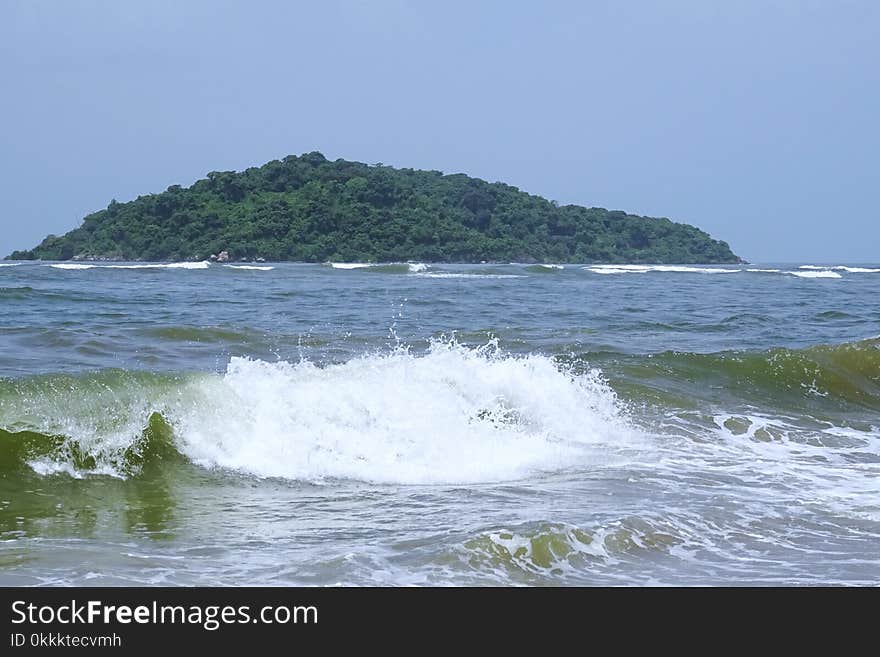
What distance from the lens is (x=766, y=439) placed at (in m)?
9.62

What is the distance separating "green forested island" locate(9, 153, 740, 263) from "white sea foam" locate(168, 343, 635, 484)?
61.0 meters

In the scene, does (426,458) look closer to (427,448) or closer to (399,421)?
(427,448)

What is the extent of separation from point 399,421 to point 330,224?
224 feet

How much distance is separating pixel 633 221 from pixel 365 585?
331 ft

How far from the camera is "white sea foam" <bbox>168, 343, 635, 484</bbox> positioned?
25.7ft

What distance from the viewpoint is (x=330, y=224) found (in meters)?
76.1

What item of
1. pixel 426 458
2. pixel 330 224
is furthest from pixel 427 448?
pixel 330 224

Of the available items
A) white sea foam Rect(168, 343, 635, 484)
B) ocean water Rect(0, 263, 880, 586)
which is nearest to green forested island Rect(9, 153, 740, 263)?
ocean water Rect(0, 263, 880, 586)

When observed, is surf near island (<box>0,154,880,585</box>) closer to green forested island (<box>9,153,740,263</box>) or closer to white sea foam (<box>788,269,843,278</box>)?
white sea foam (<box>788,269,843,278</box>)

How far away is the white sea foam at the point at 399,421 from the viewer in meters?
7.83

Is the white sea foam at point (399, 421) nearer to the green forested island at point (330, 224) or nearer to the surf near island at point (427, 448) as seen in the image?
the surf near island at point (427, 448)

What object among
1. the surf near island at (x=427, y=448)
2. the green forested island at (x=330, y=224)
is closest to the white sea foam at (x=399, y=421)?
the surf near island at (x=427, y=448)
